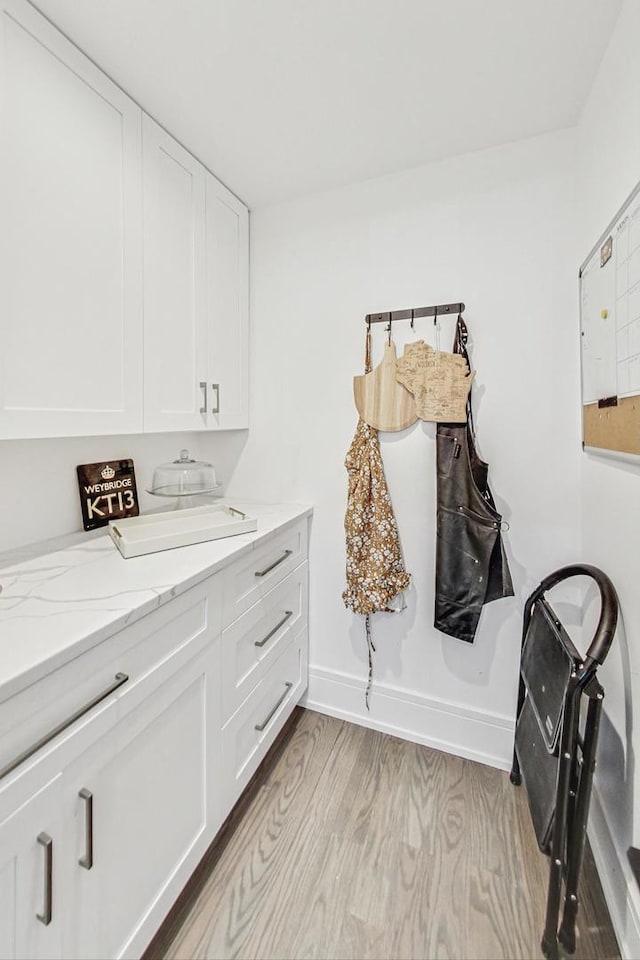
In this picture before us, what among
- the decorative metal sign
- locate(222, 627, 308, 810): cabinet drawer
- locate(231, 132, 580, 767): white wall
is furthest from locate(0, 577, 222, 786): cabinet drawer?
locate(231, 132, 580, 767): white wall

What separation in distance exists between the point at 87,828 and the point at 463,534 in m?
1.32

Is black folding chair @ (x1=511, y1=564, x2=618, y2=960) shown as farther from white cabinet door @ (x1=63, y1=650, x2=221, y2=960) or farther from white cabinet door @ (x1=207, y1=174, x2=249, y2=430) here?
white cabinet door @ (x1=207, y1=174, x2=249, y2=430)

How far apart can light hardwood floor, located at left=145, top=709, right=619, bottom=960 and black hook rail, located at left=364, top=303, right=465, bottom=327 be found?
1.77 metres

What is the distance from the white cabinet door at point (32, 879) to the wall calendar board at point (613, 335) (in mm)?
1386

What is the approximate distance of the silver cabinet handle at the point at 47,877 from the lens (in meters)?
0.73

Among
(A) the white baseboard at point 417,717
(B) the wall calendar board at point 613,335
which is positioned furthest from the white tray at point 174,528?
(B) the wall calendar board at point 613,335

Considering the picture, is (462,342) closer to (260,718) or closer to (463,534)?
(463,534)

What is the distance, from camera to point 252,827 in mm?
1388

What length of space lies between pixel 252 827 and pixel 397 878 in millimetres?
474

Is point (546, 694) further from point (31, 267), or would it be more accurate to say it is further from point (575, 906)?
point (31, 267)

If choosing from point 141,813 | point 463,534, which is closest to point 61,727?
point 141,813

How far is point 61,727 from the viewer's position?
76 cm

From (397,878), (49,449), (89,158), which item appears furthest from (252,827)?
(89,158)

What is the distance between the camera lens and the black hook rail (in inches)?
63.6
